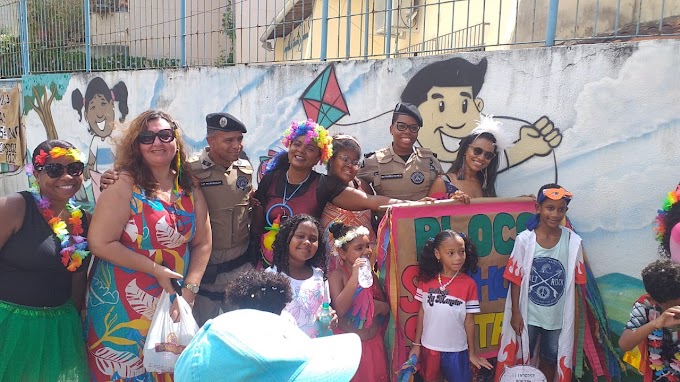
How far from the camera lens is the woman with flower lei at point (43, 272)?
2947 mm

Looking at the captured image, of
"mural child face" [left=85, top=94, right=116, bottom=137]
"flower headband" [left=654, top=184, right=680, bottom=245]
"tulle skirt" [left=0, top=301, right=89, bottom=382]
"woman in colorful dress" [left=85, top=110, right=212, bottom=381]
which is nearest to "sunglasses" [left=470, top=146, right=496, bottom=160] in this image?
"flower headband" [left=654, top=184, right=680, bottom=245]

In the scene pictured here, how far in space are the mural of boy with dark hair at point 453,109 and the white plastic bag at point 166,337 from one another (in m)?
2.58

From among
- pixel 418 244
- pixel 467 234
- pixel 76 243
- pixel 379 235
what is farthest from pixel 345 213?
pixel 76 243

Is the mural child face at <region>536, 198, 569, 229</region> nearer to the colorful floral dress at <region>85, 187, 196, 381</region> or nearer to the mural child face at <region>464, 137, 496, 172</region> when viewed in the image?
A: the mural child face at <region>464, 137, 496, 172</region>

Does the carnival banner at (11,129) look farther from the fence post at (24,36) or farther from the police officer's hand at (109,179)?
the police officer's hand at (109,179)

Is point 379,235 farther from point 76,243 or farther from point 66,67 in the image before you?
point 66,67

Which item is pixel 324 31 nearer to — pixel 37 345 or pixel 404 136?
pixel 404 136

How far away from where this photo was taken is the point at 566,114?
4102 mm

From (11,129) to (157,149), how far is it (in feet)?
26.4

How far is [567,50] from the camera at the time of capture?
13.5ft

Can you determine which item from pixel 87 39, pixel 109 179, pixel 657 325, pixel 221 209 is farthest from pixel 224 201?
pixel 87 39

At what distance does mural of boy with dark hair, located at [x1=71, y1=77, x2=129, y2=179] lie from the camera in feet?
26.4

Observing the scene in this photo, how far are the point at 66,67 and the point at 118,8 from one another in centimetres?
133

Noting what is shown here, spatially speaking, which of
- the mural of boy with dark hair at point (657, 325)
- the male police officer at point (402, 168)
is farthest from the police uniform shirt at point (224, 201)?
the mural of boy with dark hair at point (657, 325)
